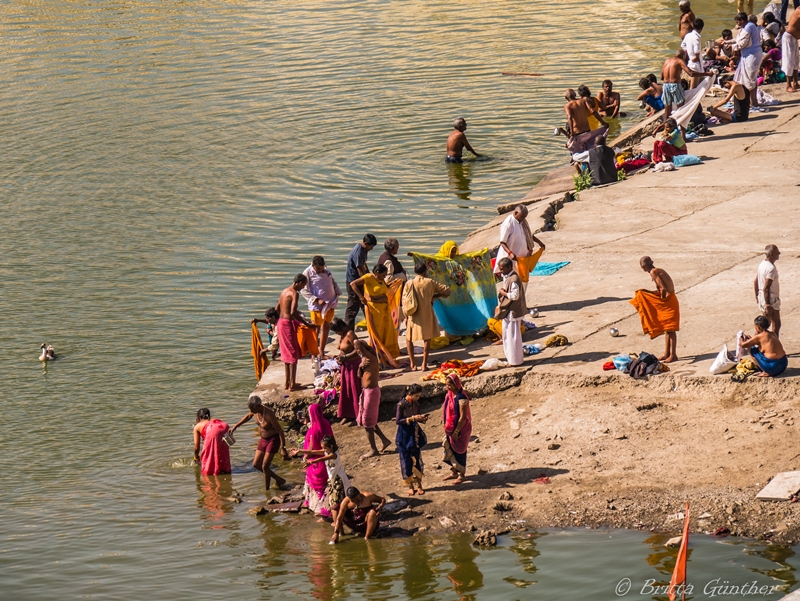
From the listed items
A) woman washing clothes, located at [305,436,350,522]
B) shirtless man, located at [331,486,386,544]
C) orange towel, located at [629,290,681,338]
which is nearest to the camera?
shirtless man, located at [331,486,386,544]

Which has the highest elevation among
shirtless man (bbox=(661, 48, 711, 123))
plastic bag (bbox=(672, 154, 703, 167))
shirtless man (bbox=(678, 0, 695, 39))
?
shirtless man (bbox=(678, 0, 695, 39))

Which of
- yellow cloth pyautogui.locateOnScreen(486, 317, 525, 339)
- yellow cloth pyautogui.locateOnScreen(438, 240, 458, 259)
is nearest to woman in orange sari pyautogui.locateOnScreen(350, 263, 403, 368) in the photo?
yellow cloth pyautogui.locateOnScreen(438, 240, 458, 259)

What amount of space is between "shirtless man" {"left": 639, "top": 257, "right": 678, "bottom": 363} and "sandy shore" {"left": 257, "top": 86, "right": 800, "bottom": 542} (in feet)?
0.57

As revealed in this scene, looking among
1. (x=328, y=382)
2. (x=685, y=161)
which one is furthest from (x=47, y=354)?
(x=685, y=161)

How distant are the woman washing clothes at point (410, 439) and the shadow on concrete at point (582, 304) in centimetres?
420

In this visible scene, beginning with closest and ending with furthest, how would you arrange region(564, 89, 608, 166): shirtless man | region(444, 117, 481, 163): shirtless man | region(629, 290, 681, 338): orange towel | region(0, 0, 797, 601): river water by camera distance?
region(0, 0, 797, 601): river water < region(629, 290, 681, 338): orange towel < region(564, 89, 608, 166): shirtless man < region(444, 117, 481, 163): shirtless man

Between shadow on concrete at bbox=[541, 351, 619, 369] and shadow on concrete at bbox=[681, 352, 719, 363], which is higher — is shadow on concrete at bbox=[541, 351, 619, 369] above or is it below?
above

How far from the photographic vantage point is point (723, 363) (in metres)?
12.8

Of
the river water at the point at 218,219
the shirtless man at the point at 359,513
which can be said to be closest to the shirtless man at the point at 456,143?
the river water at the point at 218,219

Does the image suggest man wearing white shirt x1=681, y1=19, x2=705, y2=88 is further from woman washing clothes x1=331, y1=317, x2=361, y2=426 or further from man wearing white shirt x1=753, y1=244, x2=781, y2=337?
woman washing clothes x1=331, y1=317, x2=361, y2=426

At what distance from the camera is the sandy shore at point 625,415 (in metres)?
11.4

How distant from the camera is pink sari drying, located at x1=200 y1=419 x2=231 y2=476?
13.4 m

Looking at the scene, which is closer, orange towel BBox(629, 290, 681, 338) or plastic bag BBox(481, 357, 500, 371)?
orange towel BBox(629, 290, 681, 338)

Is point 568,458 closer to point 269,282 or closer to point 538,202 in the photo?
point 269,282
